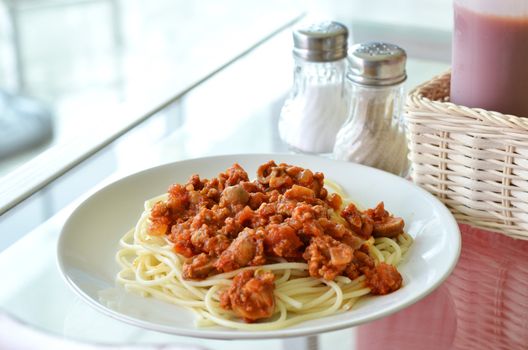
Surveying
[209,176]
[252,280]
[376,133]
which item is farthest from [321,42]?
[252,280]

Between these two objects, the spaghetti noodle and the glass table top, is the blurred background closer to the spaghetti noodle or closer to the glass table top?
the glass table top

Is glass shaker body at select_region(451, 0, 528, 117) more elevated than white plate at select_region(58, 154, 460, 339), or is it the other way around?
glass shaker body at select_region(451, 0, 528, 117)

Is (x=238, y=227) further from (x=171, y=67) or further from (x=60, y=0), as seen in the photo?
(x=60, y=0)

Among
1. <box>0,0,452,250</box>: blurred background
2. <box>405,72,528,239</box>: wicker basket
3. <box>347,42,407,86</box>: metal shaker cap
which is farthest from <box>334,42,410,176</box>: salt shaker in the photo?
<box>0,0,452,250</box>: blurred background

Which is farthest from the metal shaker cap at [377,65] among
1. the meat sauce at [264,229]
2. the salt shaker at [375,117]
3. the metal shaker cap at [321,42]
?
the meat sauce at [264,229]

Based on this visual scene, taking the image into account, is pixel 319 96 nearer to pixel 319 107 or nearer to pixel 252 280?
pixel 319 107

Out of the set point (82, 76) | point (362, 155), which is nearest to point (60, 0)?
point (82, 76)
